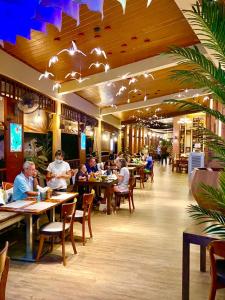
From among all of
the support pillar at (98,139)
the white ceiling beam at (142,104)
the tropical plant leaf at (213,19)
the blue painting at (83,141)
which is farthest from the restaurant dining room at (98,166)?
the white ceiling beam at (142,104)

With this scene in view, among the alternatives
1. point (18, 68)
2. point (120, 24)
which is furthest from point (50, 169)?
point (120, 24)

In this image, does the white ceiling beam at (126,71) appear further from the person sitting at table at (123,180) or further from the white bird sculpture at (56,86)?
the person sitting at table at (123,180)

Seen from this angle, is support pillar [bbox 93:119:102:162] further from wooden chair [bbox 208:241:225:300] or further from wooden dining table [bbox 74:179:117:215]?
wooden chair [bbox 208:241:225:300]

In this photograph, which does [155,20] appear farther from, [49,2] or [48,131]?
[48,131]

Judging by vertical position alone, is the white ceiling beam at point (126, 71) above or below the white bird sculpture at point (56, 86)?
above

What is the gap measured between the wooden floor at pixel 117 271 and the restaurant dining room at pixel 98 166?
18 mm

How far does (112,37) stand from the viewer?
564 centimetres

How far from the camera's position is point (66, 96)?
8.95 meters

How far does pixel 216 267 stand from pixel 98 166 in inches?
259

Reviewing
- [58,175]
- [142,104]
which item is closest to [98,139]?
[142,104]

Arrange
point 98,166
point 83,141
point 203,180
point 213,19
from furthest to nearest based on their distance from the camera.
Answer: point 83,141 → point 98,166 → point 203,180 → point 213,19

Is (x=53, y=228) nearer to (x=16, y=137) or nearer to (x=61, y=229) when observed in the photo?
(x=61, y=229)

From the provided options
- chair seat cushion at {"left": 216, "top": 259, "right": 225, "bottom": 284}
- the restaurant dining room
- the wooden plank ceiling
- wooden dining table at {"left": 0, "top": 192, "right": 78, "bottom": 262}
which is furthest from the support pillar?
chair seat cushion at {"left": 216, "top": 259, "right": 225, "bottom": 284}

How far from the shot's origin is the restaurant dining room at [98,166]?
2400 millimetres
